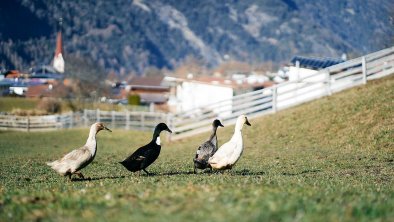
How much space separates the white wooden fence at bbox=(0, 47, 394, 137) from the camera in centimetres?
3678

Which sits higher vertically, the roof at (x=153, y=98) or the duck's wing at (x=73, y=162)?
the roof at (x=153, y=98)

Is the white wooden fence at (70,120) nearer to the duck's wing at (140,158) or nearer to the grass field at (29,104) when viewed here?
the grass field at (29,104)

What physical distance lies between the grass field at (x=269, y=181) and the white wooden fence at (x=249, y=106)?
1578 millimetres

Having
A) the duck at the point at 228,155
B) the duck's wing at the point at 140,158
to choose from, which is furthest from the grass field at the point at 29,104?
the duck at the point at 228,155

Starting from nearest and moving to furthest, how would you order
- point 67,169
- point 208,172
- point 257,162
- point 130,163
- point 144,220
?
point 144,220 → point 67,169 → point 130,163 → point 208,172 → point 257,162

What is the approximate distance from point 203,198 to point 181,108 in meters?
82.6

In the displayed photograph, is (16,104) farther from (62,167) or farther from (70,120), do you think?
(62,167)

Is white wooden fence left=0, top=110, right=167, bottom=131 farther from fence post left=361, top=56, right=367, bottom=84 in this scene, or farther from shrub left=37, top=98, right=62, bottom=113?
fence post left=361, top=56, right=367, bottom=84

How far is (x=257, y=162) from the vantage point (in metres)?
20.9

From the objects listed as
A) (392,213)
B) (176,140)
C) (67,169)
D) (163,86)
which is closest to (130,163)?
(67,169)

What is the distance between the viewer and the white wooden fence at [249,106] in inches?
1448

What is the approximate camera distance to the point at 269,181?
12.1 metres

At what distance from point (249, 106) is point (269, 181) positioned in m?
33.2

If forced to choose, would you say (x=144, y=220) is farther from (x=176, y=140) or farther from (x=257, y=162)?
(x=176, y=140)
